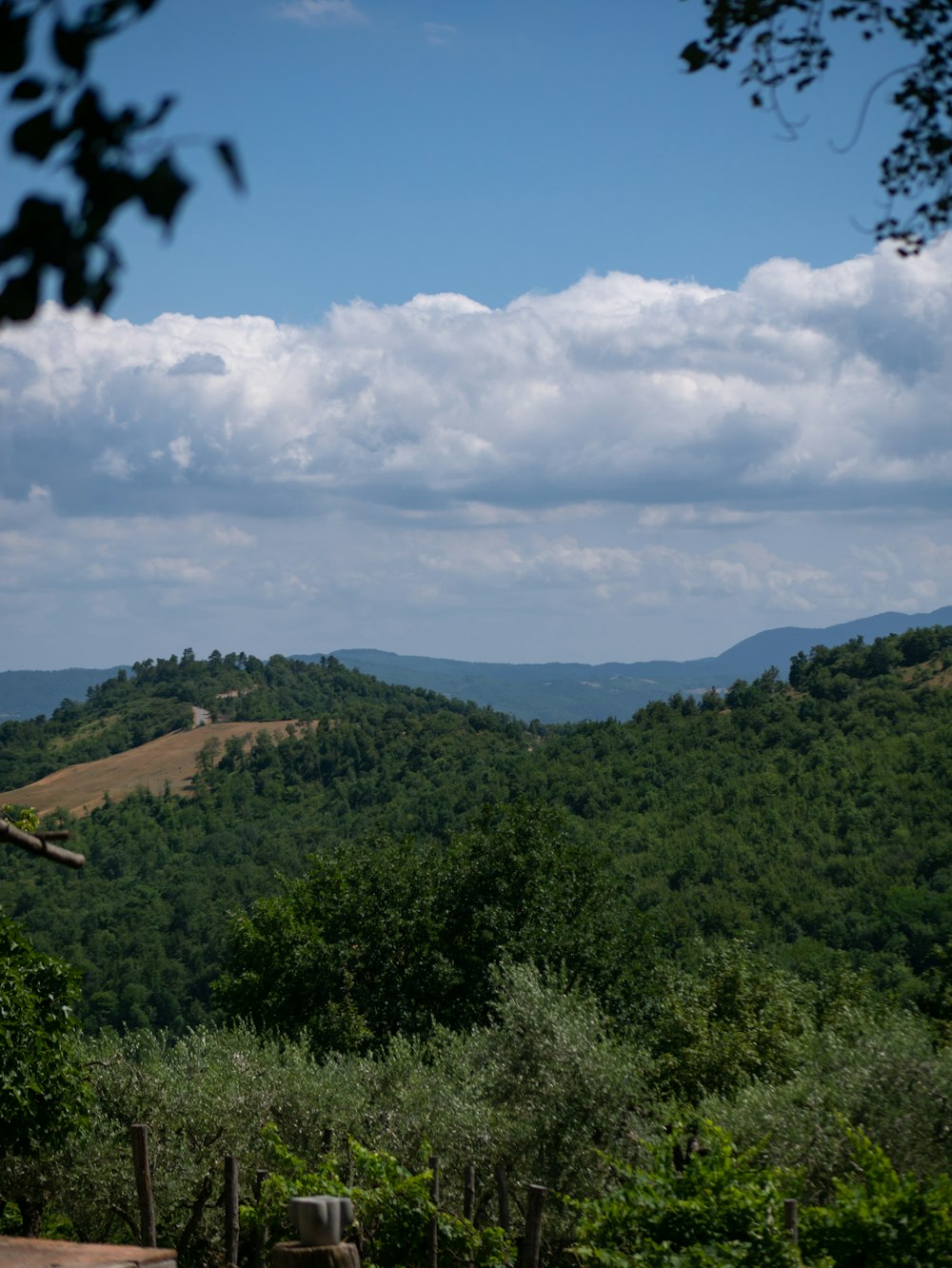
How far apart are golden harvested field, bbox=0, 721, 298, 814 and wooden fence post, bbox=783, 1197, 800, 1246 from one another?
106 m

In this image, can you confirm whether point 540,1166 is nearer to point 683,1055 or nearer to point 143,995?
point 683,1055

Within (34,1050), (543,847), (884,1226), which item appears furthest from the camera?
(543,847)

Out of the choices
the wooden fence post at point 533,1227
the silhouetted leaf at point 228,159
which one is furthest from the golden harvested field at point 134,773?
the silhouetted leaf at point 228,159

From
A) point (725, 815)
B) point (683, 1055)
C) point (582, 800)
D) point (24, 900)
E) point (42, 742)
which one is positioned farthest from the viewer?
point (42, 742)

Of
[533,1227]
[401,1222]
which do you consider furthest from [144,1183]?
[533,1227]

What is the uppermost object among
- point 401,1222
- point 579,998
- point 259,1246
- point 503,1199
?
point 401,1222

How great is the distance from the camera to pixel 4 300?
258 centimetres

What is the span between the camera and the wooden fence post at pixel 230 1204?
11531 millimetres

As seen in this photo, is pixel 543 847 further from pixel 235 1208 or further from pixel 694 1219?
pixel 694 1219

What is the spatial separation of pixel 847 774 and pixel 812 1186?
5531 centimetres

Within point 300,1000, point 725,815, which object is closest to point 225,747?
point 725,815

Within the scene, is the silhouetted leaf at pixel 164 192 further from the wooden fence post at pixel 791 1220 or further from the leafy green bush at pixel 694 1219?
the wooden fence post at pixel 791 1220

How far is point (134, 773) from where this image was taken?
404ft

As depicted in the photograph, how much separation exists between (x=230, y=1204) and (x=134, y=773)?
11625 cm
